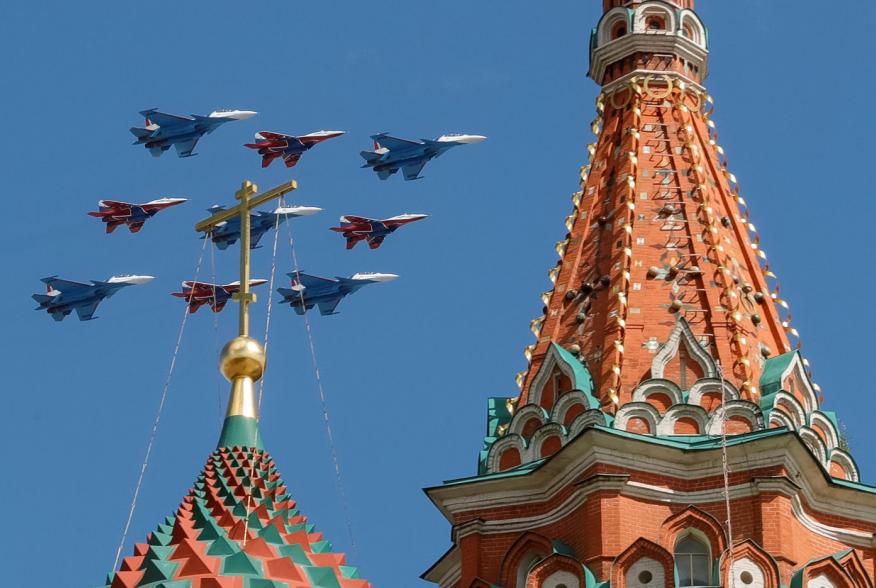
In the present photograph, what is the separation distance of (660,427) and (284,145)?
239 inches

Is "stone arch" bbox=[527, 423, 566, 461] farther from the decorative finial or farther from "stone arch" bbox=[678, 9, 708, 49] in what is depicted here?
"stone arch" bbox=[678, 9, 708, 49]

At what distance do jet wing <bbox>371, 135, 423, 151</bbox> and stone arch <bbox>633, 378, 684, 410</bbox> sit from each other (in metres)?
4.45

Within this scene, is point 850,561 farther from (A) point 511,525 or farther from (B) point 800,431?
(A) point 511,525

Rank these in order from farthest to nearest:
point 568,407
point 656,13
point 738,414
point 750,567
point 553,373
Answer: point 656,13 → point 553,373 → point 568,407 → point 738,414 → point 750,567

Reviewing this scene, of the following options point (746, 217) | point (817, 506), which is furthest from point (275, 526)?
point (746, 217)

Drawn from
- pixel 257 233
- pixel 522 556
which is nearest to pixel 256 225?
pixel 257 233

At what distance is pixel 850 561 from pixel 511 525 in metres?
4.28

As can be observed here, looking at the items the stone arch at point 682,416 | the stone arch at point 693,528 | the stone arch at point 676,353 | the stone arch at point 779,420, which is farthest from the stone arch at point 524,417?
the stone arch at point 779,420

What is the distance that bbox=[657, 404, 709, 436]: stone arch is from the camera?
125 ft

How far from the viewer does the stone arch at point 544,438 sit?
38500 millimetres

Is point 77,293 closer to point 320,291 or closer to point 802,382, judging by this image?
point 320,291

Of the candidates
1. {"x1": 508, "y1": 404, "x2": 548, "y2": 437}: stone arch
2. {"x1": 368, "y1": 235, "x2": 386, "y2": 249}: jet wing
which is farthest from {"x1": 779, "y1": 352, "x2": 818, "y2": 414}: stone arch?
{"x1": 368, "y1": 235, "x2": 386, "y2": 249}: jet wing

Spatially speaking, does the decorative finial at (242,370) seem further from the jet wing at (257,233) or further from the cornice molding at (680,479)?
the cornice molding at (680,479)

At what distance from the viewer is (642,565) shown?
36.5 metres
